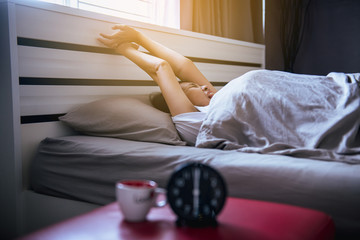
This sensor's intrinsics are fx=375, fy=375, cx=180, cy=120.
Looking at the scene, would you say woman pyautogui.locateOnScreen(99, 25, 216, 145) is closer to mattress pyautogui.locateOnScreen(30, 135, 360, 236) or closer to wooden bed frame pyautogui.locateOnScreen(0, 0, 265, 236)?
wooden bed frame pyautogui.locateOnScreen(0, 0, 265, 236)

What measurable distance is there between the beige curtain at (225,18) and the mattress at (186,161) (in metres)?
1.57

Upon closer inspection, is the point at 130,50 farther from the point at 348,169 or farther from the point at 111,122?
the point at 348,169

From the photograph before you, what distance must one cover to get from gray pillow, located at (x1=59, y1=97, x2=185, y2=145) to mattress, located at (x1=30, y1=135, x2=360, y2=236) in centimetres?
6

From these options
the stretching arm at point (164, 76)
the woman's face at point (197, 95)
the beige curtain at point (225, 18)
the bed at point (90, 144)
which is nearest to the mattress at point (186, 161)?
the bed at point (90, 144)

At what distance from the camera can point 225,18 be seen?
3.03 metres

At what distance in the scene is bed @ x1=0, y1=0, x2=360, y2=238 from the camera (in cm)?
94

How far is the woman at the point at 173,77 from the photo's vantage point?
1490 millimetres

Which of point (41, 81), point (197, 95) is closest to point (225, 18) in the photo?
point (197, 95)

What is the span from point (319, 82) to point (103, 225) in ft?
3.18

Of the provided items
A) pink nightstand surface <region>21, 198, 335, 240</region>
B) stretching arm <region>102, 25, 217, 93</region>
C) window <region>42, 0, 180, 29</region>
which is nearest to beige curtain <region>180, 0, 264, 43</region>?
window <region>42, 0, 180, 29</region>

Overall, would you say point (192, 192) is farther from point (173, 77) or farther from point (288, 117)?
point (173, 77)

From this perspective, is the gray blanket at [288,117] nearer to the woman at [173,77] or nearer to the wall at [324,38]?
the woman at [173,77]

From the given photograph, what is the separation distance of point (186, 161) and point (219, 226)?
0.47 metres

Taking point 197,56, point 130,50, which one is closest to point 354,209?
point 130,50
